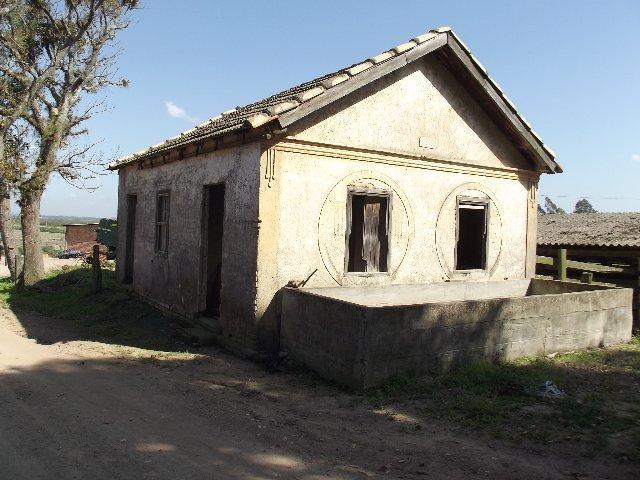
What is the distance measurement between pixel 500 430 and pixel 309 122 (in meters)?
5.47

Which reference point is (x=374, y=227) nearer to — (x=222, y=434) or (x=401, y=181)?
(x=401, y=181)

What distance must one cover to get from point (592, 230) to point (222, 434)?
13520mm

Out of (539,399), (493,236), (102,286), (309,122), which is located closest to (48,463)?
(539,399)

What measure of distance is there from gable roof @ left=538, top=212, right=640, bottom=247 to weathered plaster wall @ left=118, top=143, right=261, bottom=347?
9753mm

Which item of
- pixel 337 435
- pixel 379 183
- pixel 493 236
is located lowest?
pixel 337 435

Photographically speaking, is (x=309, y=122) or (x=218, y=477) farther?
(x=309, y=122)

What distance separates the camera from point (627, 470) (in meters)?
4.64

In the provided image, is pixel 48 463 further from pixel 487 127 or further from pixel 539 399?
pixel 487 127

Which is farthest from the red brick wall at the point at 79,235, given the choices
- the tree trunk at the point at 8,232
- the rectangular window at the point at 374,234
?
the rectangular window at the point at 374,234

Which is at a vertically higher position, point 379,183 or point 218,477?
point 379,183

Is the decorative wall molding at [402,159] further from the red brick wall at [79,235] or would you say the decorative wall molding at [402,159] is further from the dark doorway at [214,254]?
the red brick wall at [79,235]

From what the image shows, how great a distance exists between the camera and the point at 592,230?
15102 mm

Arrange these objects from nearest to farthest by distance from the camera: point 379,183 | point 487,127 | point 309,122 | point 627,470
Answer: point 627,470
point 309,122
point 379,183
point 487,127

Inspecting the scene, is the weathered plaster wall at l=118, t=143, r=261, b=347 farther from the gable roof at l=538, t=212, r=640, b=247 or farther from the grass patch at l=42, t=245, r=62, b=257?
the grass patch at l=42, t=245, r=62, b=257
